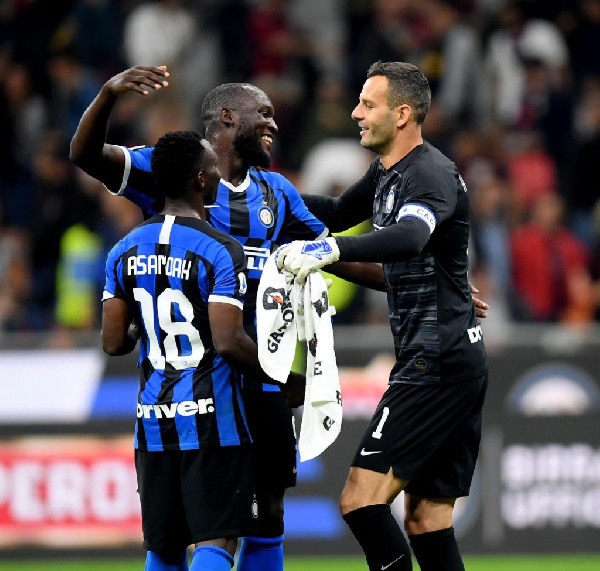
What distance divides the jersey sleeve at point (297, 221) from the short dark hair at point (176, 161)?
834 mm

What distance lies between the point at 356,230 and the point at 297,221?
4.46m

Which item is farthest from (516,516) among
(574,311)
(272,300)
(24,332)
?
(272,300)

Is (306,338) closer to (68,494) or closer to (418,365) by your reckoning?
(418,365)

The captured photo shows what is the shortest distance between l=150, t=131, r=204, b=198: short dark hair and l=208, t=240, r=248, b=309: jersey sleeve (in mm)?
313

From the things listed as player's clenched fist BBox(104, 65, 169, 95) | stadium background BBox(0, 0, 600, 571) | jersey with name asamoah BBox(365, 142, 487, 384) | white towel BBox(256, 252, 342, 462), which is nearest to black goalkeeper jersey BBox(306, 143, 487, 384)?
jersey with name asamoah BBox(365, 142, 487, 384)

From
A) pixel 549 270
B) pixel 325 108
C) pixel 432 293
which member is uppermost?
pixel 325 108

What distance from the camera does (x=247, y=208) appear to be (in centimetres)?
568

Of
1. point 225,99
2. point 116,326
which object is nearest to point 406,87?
point 225,99

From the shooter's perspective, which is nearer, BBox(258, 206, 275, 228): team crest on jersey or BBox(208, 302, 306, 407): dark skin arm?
BBox(208, 302, 306, 407): dark skin arm

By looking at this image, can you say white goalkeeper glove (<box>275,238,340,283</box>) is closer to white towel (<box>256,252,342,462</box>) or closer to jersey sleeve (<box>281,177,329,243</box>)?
white towel (<box>256,252,342,462</box>)

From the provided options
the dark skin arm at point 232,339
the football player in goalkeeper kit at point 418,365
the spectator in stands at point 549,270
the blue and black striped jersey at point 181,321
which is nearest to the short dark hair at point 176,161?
the blue and black striped jersey at point 181,321

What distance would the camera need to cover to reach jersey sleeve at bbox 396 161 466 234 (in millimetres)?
5184

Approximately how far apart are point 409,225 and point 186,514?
4.69ft

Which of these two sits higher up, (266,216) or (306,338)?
(266,216)
